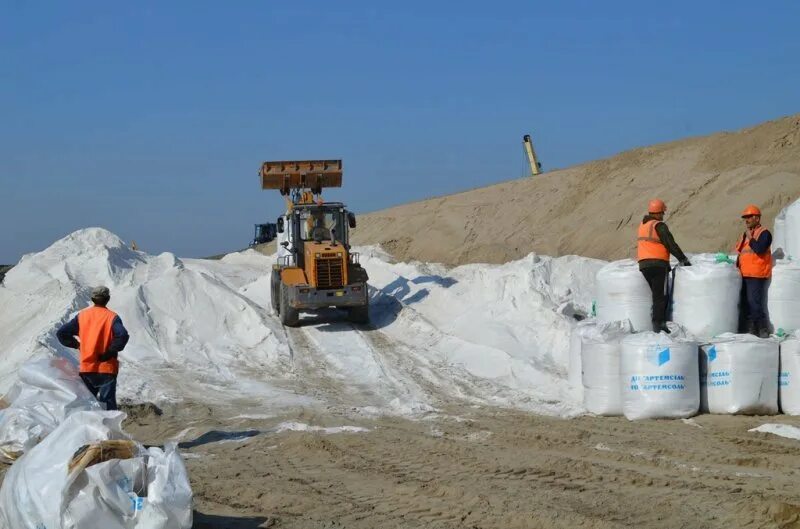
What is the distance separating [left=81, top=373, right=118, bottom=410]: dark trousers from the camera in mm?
8039

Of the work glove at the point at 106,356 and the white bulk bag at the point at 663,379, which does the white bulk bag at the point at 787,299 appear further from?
the work glove at the point at 106,356

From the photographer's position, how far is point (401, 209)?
40.5 metres

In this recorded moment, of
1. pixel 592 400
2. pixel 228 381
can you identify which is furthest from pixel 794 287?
pixel 228 381

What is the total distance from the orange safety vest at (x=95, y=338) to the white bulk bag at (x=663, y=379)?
16.1ft

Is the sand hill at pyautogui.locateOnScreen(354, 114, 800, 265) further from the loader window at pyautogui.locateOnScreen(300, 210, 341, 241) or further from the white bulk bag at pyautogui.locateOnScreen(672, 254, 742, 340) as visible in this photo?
the white bulk bag at pyautogui.locateOnScreen(672, 254, 742, 340)

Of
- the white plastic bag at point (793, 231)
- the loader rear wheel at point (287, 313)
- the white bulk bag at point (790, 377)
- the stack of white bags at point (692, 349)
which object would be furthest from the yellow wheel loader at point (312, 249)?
the white bulk bag at point (790, 377)

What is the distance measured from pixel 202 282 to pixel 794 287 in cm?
1038

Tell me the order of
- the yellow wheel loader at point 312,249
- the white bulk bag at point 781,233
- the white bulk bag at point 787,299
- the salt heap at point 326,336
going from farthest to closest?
the yellow wheel loader at point 312,249, the salt heap at point 326,336, the white bulk bag at point 781,233, the white bulk bag at point 787,299

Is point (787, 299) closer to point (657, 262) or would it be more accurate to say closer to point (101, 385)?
point (657, 262)

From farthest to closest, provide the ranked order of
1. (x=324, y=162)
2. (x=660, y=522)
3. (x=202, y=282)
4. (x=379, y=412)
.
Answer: (x=324, y=162)
(x=202, y=282)
(x=379, y=412)
(x=660, y=522)

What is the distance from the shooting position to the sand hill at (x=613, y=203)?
24828 mm

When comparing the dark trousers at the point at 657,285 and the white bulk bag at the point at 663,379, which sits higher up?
the dark trousers at the point at 657,285


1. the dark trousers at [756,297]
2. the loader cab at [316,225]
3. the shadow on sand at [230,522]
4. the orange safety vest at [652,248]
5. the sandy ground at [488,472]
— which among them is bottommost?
the sandy ground at [488,472]

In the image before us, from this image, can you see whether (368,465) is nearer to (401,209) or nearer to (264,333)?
(264,333)
